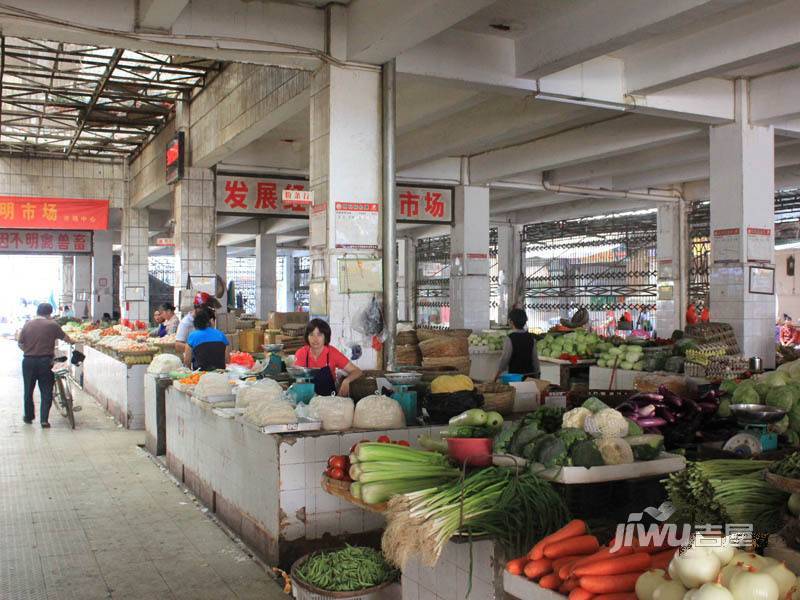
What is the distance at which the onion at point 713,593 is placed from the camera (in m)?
2.02

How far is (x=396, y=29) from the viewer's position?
700 cm

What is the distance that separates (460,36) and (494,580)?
6805mm

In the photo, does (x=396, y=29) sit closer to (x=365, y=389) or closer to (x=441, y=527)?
(x=365, y=389)

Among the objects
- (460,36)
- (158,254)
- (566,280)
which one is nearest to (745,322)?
(460,36)

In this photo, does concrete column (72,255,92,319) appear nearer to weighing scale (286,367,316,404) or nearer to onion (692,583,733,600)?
weighing scale (286,367,316,404)

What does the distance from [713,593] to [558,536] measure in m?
0.80

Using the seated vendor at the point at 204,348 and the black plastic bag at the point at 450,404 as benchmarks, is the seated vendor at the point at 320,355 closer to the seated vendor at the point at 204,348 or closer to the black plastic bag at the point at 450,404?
the black plastic bag at the point at 450,404

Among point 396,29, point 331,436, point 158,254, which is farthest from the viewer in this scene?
point 158,254

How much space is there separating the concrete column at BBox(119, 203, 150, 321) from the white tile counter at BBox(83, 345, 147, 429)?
22.3ft

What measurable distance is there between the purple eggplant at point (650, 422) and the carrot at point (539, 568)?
190 centimetres

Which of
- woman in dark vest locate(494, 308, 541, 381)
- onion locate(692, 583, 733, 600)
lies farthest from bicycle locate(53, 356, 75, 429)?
onion locate(692, 583, 733, 600)

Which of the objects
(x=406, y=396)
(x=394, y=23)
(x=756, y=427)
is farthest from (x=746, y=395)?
(x=394, y=23)

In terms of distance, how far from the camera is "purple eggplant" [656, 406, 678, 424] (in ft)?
14.9

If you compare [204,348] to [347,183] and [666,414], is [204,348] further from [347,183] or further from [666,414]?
[666,414]
